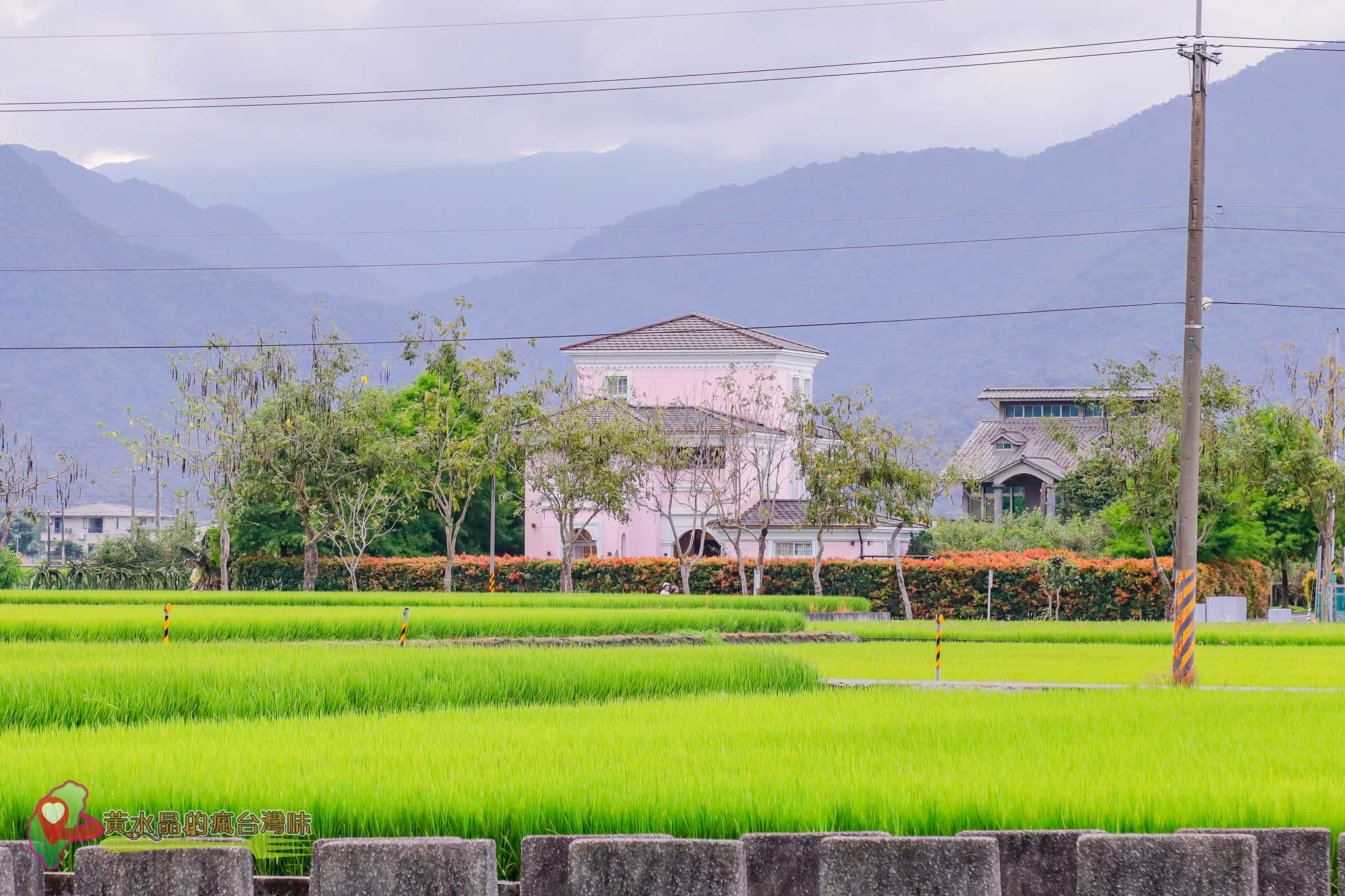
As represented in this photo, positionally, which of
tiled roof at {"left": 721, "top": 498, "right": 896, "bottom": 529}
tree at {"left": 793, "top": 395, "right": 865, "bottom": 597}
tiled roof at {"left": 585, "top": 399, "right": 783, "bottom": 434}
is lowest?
tiled roof at {"left": 721, "top": 498, "right": 896, "bottom": 529}

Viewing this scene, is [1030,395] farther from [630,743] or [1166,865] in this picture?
[1166,865]

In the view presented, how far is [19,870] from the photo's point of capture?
780 cm

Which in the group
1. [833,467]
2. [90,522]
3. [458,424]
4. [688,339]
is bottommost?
[90,522]

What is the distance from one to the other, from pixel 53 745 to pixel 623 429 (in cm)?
3600

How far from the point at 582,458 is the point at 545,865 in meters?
38.7

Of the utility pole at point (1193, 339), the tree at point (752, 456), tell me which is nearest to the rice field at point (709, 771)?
the utility pole at point (1193, 339)

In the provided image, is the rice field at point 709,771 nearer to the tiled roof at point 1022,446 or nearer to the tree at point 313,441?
the tree at point 313,441

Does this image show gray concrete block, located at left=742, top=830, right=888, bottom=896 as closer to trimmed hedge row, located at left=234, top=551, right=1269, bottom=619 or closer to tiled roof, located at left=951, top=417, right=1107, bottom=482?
trimmed hedge row, located at left=234, top=551, right=1269, bottom=619

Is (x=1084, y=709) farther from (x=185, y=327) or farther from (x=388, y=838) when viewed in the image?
(x=185, y=327)

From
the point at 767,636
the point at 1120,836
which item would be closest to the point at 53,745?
the point at 1120,836

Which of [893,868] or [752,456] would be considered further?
[752,456]

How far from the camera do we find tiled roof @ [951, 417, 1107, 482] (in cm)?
7506

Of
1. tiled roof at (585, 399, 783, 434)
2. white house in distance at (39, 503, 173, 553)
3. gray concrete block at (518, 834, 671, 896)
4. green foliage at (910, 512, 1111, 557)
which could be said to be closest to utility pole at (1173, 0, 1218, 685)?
gray concrete block at (518, 834, 671, 896)

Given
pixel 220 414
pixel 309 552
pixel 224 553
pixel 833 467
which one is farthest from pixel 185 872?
pixel 220 414
